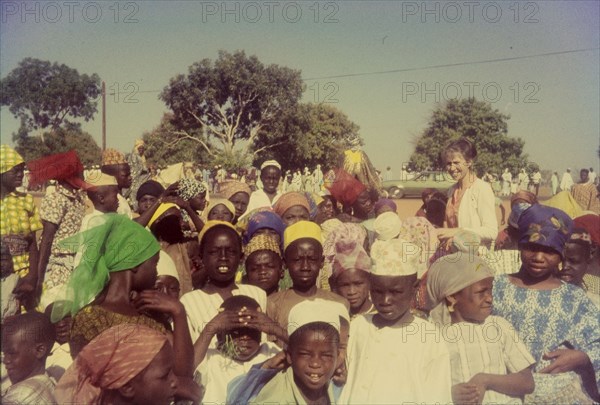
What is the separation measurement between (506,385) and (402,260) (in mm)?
966

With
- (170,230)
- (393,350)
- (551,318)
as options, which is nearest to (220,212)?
(170,230)

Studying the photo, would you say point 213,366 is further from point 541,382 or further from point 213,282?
point 541,382

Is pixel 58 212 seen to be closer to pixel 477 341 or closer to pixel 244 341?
pixel 244 341

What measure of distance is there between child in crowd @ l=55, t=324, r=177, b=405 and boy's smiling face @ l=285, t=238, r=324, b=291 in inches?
71.4

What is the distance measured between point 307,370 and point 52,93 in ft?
113

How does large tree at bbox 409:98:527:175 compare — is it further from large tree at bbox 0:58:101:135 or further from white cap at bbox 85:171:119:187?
white cap at bbox 85:171:119:187

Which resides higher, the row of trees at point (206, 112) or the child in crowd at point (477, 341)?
the row of trees at point (206, 112)

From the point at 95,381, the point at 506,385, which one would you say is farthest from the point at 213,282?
the point at 506,385

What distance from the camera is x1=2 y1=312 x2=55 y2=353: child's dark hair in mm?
3877

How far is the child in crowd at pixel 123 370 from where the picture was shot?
300 centimetres

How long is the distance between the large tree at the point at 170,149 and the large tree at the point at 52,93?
3717 millimetres

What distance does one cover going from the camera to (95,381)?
3.00 m

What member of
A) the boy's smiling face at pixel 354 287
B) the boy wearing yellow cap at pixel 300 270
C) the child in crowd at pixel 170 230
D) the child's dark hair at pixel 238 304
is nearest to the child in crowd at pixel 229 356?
the child's dark hair at pixel 238 304

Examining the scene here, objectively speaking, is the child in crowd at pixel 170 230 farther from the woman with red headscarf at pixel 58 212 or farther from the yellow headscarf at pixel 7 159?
the yellow headscarf at pixel 7 159
